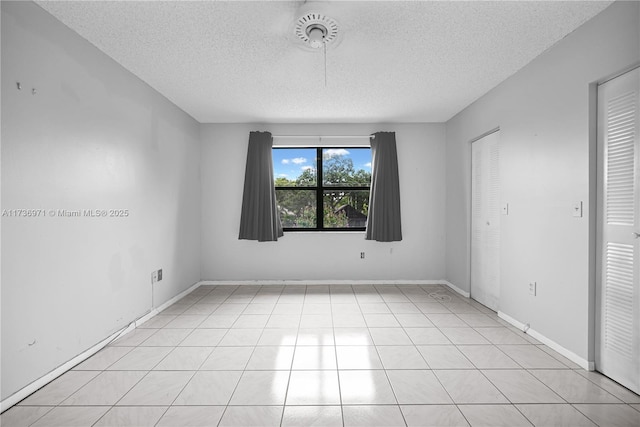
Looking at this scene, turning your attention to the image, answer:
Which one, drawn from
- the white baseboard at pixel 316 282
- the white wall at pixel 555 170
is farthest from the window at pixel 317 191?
the white wall at pixel 555 170

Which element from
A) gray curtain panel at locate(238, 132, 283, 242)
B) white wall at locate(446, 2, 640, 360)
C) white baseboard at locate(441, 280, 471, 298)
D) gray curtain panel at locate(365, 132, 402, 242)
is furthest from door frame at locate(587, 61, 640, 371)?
gray curtain panel at locate(238, 132, 283, 242)

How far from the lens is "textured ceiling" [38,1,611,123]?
2.00 m

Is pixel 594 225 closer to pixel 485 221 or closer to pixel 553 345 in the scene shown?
pixel 553 345

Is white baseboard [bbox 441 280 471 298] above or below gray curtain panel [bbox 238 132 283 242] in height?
below

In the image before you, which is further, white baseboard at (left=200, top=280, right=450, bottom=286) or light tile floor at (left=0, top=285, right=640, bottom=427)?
white baseboard at (left=200, top=280, right=450, bottom=286)

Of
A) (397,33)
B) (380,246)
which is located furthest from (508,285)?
(397,33)

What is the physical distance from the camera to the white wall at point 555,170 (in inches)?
82.4

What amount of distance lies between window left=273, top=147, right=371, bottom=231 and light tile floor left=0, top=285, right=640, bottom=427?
5.87ft

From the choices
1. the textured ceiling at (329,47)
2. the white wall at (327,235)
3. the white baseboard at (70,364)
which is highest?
the textured ceiling at (329,47)

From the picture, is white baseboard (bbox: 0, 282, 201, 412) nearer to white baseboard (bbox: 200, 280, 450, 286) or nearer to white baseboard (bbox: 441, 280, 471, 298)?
white baseboard (bbox: 200, 280, 450, 286)

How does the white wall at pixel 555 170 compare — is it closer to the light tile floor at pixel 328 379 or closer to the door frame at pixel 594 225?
the door frame at pixel 594 225

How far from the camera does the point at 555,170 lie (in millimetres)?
2461

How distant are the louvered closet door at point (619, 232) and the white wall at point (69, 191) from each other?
3827 mm

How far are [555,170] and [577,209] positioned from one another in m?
0.40
